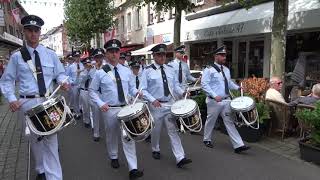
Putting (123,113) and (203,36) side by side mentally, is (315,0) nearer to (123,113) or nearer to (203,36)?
(203,36)

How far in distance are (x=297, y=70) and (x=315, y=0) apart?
2.21 m

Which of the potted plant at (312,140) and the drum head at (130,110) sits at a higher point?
the drum head at (130,110)

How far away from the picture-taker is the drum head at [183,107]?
6.64 meters

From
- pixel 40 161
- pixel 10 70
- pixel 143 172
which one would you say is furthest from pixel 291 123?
pixel 10 70

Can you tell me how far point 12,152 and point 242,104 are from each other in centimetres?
415

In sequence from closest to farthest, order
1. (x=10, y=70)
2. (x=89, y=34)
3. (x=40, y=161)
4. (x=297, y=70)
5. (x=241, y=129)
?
1. (x=10, y=70)
2. (x=40, y=161)
3. (x=241, y=129)
4. (x=297, y=70)
5. (x=89, y=34)

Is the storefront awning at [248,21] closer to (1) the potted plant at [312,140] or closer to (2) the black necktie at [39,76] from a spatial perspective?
(1) the potted plant at [312,140]

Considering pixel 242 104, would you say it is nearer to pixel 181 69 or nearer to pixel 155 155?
pixel 155 155

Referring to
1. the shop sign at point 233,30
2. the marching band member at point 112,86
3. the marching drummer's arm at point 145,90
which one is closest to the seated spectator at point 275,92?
the marching drummer's arm at point 145,90

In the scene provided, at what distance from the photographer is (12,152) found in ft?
26.1

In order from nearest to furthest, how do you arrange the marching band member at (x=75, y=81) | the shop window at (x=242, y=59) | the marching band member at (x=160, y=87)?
1. the marching band member at (x=160, y=87)
2. the marching band member at (x=75, y=81)
3. the shop window at (x=242, y=59)

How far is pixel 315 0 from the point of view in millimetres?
13023

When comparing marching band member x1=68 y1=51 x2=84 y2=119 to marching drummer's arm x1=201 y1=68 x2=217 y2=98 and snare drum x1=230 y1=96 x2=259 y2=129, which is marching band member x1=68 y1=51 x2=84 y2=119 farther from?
snare drum x1=230 y1=96 x2=259 y2=129

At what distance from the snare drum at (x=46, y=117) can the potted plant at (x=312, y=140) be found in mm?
3862
